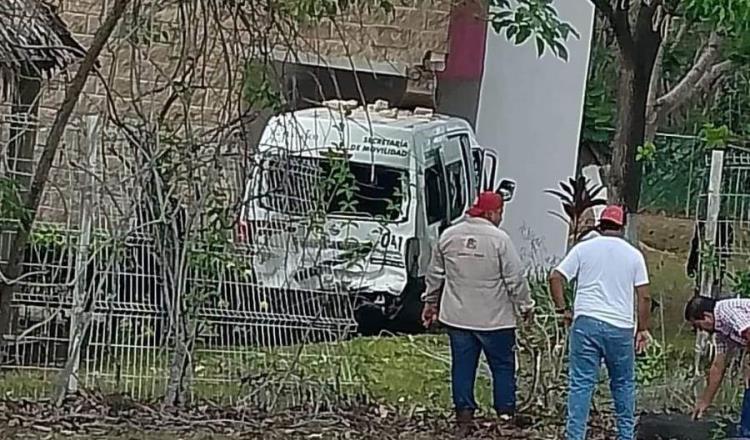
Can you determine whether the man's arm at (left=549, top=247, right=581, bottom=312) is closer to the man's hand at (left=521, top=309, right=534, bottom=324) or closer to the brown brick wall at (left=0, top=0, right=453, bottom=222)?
the man's hand at (left=521, top=309, right=534, bottom=324)

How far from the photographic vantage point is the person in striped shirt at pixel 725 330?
845 cm

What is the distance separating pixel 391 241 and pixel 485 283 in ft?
11.4

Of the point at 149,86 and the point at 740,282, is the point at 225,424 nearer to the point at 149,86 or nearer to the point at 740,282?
the point at 149,86

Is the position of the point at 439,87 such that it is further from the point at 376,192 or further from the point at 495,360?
the point at 495,360

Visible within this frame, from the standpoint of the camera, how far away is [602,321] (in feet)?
28.3

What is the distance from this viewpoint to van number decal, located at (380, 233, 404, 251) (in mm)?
12386

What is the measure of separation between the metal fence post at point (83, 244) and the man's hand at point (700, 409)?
421cm

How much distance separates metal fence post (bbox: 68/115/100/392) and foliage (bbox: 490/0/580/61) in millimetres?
2997

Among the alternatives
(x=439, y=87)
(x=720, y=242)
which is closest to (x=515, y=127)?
(x=439, y=87)

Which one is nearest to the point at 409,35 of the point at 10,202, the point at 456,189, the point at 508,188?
the point at 508,188

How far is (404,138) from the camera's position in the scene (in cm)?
1398

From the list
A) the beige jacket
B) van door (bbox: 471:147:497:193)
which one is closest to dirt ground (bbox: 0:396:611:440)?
the beige jacket

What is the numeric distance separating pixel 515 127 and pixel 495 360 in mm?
8836

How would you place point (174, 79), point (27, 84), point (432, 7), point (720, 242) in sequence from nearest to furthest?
point (174, 79) < point (27, 84) < point (720, 242) < point (432, 7)
